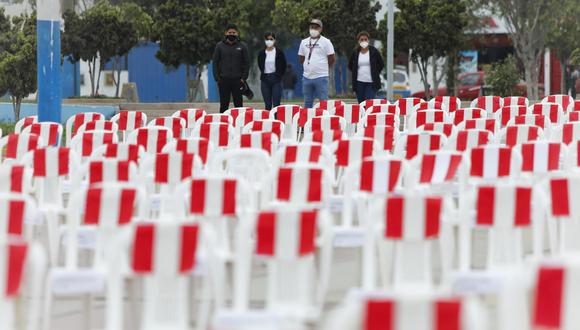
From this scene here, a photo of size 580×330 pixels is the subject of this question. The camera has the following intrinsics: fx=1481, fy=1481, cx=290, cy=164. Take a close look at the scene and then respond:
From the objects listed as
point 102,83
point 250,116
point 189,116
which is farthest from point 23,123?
point 102,83

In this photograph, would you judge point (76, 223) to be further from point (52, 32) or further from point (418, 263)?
point (52, 32)

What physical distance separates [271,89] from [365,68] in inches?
58.3

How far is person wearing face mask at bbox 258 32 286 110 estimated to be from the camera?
22422mm

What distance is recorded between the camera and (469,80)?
48.0 meters

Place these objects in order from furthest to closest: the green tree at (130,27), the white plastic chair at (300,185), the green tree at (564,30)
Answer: the green tree at (564,30) < the green tree at (130,27) < the white plastic chair at (300,185)

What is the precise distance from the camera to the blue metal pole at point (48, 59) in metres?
17.6

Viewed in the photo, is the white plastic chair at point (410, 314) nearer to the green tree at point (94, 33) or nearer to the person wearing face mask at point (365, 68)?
the person wearing face mask at point (365, 68)

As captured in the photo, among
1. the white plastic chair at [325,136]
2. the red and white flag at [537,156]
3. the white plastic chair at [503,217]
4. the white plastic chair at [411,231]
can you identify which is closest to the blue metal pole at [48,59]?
the white plastic chair at [325,136]

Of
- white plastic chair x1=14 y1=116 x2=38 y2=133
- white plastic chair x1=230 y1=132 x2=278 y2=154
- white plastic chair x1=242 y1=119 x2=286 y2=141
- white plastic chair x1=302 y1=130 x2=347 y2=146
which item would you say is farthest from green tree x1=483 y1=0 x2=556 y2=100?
white plastic chair x1=230 y1=132 x2=278 y2=154

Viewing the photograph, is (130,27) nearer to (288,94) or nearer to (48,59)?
(288,94)

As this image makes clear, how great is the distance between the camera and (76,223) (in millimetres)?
8219

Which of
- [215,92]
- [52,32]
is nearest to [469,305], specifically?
[52,32]

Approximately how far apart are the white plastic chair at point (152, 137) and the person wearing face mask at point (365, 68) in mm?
9757

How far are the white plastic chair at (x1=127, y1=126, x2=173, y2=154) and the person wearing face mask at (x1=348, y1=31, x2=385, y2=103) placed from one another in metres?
9.76
